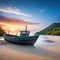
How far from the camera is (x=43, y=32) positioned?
153ft

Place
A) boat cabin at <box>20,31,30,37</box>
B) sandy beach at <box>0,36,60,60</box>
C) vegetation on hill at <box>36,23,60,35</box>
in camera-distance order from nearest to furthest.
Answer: sandy beach at <box>0,36,60,60</box> < boat cabin at <box>20,31,30,37</box> < vegetation on hill at <box>36,23,60,35</box>

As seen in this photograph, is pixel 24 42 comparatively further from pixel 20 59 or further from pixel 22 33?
pixel 20 59

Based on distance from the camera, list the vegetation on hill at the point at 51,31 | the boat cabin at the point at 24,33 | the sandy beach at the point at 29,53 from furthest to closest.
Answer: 1. the vegetation on hill at the point at 51,31
2. the boat cabin at the point at 24,33
3. the sandy beach at the point at 29,53

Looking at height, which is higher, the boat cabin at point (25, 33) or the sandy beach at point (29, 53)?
the boat cabin at point (25, 33)

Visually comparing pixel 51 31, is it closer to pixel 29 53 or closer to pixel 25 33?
pixel 25 33

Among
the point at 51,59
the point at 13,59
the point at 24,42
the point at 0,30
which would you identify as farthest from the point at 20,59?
the point at 0,30

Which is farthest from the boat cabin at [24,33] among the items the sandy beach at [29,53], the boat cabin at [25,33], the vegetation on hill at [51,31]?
the vegetation on hill at [51,31]

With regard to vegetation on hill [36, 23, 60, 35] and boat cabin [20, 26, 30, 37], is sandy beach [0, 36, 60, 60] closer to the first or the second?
boat cabin [20, 26, 30, 37]

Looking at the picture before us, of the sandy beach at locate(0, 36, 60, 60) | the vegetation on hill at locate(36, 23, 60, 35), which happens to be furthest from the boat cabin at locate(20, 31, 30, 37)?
the vegetation on hill at locate(36, 23, 60, 35)

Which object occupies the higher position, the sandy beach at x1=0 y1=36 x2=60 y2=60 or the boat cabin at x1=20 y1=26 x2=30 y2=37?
the boat cabin at x1=20 y1=26 x2=30 y2=37

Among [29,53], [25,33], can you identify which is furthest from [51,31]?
[29,53]

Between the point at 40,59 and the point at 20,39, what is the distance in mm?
4935

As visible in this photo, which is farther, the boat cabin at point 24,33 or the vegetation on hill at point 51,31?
the vegetation on hill at point 51,31

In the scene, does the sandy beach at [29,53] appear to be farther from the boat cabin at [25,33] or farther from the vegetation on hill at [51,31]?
the vegetation on hill at [51,31]
